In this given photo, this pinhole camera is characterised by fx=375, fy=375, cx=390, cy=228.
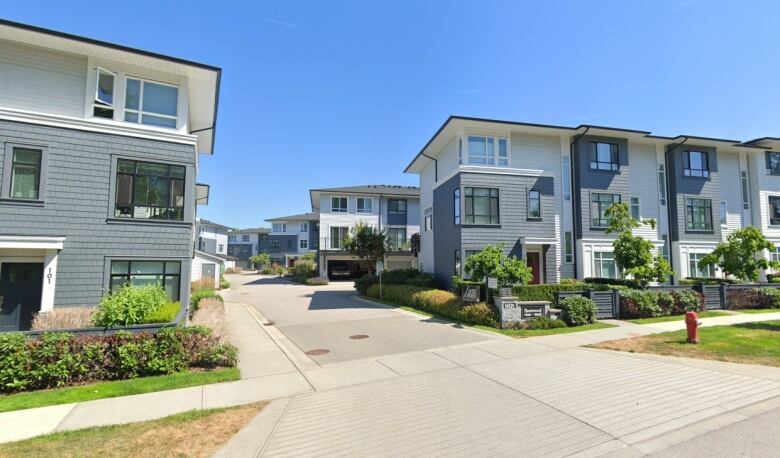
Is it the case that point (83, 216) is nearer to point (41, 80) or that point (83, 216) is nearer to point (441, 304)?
point (41, 80)

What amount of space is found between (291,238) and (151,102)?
51.1 m

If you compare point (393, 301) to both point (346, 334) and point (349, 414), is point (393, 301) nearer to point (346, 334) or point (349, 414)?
point (346, 334)

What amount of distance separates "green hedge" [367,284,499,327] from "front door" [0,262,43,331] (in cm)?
1397

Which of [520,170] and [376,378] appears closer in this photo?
[376,378]

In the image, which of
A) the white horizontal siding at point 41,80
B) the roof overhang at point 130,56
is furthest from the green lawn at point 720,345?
the white horizontal siding at point 41,80

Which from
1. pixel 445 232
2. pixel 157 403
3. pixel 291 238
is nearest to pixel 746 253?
pixel 445 232

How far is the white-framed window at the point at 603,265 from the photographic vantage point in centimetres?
2092

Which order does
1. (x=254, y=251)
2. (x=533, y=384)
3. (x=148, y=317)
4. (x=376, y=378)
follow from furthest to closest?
(x=254, y=251) < (x=148, y=317) < (x=376, y=378) < (x=533, y=384)

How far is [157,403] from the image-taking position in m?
6.29

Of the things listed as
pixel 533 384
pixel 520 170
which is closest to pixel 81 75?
pixel 533 384

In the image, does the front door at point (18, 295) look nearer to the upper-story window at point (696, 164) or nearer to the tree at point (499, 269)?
the tree at point (499, 269)

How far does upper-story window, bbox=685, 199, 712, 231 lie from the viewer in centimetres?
2319

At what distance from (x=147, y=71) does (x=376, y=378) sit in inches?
503

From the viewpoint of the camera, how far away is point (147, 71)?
1285 centimetres
